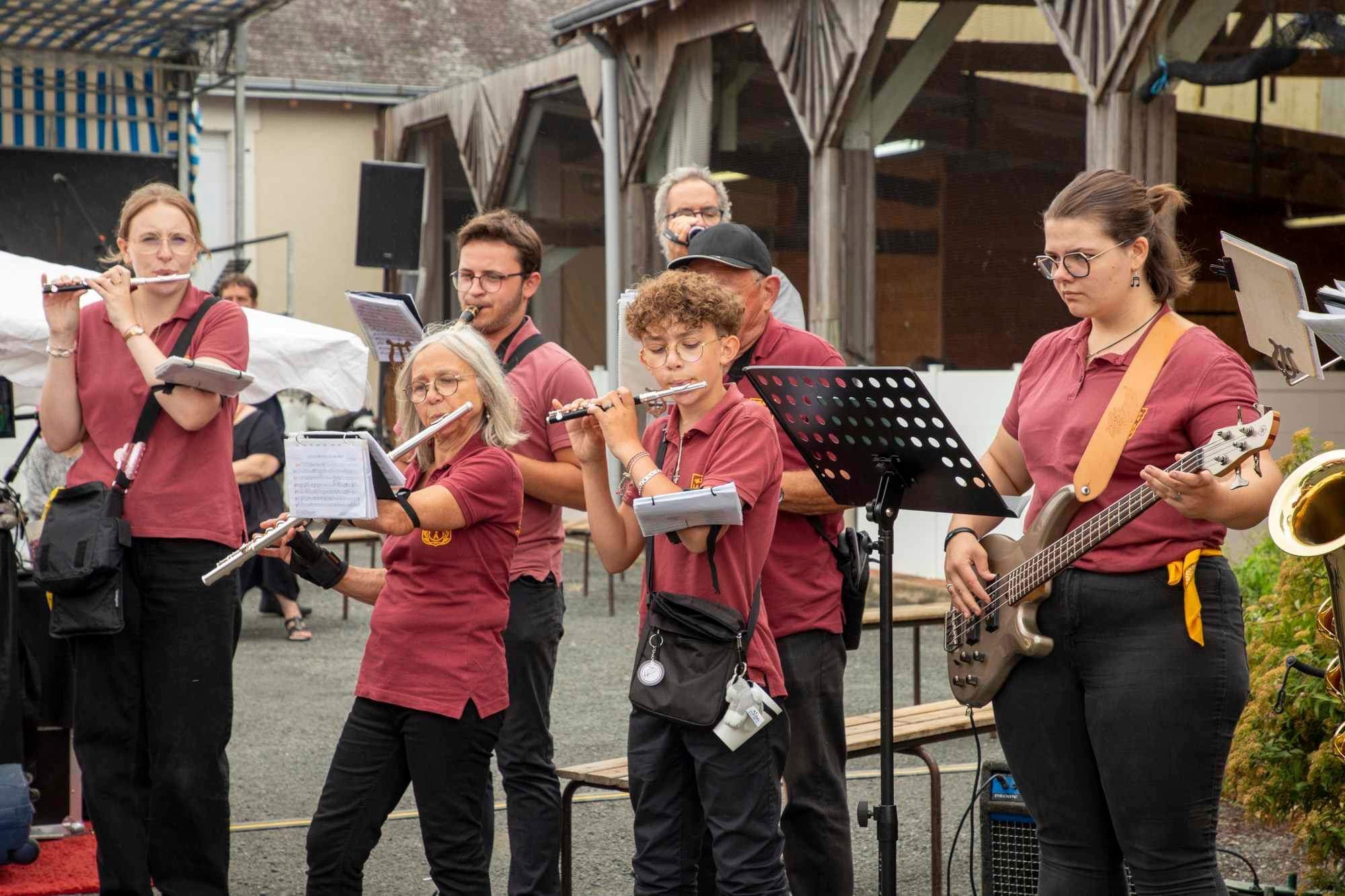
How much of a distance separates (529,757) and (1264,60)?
645 cm

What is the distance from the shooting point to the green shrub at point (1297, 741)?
167 inches

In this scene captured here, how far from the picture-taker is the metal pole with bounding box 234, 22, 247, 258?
14.6 metres

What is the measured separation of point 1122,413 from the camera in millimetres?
2980

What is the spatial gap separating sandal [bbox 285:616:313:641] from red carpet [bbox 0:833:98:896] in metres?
4.38

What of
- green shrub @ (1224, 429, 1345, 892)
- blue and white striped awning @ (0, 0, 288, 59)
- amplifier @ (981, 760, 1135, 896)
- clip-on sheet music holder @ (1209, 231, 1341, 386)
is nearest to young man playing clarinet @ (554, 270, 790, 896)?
clip-on sheet music holder @ (1209, 231, 1341, 386)

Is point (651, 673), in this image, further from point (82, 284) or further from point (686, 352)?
point (82, 284)

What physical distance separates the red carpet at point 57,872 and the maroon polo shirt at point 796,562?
228 cm

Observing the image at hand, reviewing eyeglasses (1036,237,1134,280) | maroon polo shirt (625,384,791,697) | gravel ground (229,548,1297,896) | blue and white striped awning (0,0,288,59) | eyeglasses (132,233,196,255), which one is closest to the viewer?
eyeglasses (1036,237,1134,280)

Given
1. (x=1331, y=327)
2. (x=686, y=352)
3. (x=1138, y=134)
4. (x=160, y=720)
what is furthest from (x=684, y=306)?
(x=1138, y=134)

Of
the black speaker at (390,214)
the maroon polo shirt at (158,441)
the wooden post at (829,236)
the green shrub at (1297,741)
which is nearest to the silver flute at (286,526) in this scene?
the maroon polo shirt at (158,441)

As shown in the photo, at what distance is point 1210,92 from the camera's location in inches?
360

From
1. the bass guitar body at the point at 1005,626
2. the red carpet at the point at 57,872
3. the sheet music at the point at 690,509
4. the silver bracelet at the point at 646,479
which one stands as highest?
the silver bracelet at the point at 646,479

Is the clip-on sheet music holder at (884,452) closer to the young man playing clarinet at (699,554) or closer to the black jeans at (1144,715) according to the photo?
the young man playing clarinet at (699,554)

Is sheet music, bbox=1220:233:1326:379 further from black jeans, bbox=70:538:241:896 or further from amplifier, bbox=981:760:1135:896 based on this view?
black jeans, bbox=70:538:241:896
